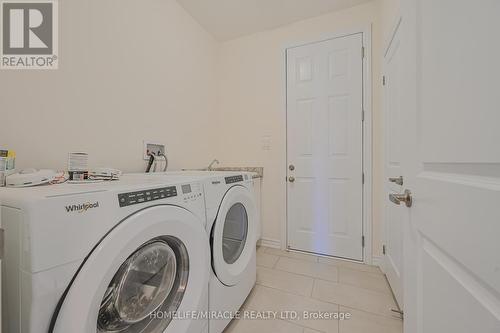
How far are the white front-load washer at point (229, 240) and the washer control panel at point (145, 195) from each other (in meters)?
0.19

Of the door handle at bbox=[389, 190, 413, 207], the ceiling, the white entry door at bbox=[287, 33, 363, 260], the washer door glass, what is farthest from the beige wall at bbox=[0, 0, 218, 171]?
the door handle at bbox=[389, 190, 413, 207]

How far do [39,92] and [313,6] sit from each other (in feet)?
7.32

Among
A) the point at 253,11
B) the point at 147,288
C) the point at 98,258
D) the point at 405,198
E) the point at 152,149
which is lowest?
the point at 147,288

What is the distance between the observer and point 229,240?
1216mm

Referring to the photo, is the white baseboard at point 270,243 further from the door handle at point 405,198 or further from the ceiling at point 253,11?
the ceiling at point 253,11

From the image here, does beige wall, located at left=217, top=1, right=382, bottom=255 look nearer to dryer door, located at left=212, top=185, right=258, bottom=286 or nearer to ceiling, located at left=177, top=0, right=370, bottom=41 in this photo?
ceiling, located at left=177, top=0, right=370, bottom=41

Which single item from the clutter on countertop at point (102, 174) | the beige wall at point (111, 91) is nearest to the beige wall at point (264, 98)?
the beige wall at point (111, 91)

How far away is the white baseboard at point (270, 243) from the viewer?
7.09 ft

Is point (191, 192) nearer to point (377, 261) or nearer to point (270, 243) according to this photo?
point (270, 243)

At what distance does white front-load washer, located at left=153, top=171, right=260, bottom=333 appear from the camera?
93cm

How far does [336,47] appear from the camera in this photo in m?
1.90

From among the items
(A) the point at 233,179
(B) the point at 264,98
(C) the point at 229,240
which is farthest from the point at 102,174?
(B) the point at 264,98

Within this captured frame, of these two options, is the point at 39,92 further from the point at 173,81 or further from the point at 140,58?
the point at 173,81

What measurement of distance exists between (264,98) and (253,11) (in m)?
0.84
